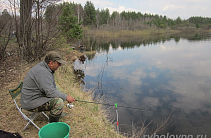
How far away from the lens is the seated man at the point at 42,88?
244 centimetres

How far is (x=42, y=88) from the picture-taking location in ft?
8.06

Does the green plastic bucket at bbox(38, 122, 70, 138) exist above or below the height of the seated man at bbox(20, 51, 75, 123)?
A: below

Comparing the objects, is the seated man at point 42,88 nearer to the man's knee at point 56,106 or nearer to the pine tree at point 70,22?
the man's knee at point 56,106

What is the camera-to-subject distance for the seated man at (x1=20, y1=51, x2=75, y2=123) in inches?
96.1

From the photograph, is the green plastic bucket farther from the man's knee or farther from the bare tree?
the bare tree

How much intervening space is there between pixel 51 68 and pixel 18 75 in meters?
3.39

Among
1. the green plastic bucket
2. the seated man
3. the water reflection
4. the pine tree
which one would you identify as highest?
the pine tree

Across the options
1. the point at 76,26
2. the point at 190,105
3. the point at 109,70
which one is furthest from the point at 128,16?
the point at 190,105

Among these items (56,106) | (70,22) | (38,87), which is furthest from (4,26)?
(70,22)

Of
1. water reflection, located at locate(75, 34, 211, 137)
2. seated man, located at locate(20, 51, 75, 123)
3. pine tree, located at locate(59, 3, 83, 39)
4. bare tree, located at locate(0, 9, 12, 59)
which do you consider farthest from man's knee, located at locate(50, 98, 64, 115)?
pine tree, located at locate(59, 3, 83, 39)

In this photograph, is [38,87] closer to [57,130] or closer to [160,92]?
[57,130]

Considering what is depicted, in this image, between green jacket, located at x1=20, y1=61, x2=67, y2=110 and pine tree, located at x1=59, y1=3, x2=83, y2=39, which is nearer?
green jacket, located at x1=20, y1=61, x2=67, y2=110

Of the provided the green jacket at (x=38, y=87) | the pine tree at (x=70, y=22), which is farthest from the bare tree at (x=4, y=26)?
the pine tree at (x=70, y=22)

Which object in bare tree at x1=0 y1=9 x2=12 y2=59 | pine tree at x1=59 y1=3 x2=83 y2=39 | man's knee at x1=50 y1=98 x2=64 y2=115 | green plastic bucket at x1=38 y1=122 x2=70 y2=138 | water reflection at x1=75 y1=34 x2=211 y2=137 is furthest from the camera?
pine tree at x1=59 y1=3 x2=83 y2=39
